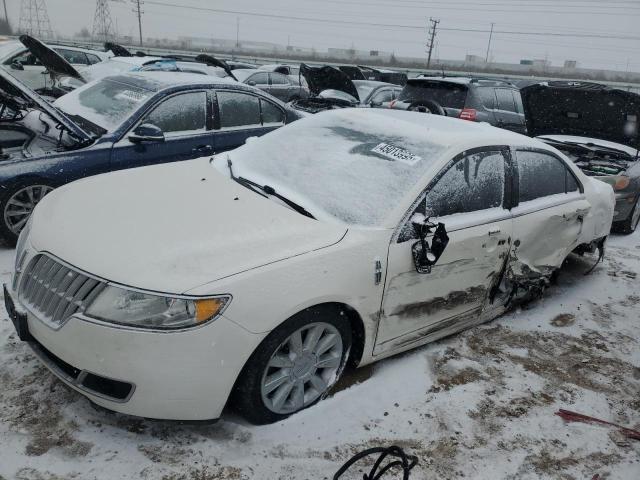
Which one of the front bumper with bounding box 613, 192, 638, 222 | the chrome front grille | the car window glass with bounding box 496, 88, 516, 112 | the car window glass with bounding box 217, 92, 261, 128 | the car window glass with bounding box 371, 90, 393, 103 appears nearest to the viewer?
the chrome front grille

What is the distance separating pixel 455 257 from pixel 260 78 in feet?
42.9

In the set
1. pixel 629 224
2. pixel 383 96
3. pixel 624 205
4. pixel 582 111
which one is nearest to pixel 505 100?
pixel 383 96

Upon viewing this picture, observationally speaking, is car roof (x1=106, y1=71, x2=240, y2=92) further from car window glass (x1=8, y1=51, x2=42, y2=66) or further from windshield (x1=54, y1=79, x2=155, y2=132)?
car window glass (x1=8, y1=51, x2=42, y2=66)

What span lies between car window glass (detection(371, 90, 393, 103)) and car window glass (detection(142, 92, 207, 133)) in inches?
283

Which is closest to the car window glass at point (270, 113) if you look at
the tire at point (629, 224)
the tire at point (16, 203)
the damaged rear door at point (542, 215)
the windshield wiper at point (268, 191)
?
the tire at point (16, 203)

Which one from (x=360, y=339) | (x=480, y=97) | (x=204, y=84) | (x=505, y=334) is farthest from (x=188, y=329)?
(x=480, y=97)

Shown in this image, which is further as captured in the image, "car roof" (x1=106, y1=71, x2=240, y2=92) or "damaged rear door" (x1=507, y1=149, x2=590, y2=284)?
"car roof" (x1=106, y1=71, x2=240, y2=92)

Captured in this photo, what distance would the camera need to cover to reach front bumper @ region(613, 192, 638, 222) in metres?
6.04

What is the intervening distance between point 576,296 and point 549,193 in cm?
128

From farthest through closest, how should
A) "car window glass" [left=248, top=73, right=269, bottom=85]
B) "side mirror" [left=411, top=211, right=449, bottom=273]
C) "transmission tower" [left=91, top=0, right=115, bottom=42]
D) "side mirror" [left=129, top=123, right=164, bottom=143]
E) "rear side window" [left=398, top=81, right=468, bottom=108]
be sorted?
"transmission tower" [left=91, top=0, right=115, bottom=42]
"car window glass" [left=248, top=73, right=269, bottom=85]
"rear side window" [left=398, top=81, right=468, bottom=108]
"side mirror" [left=129, top=123, right=164, bottom=143]
"side mirror" [left=411, top=211, right=449, bottom=273]

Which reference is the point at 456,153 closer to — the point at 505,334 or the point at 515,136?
the point at 515,136

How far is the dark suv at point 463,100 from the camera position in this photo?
8766mm

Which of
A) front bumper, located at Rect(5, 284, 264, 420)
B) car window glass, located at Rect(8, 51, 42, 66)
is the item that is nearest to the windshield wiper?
front bumper, located at Rect(5, 284, 264, 420)

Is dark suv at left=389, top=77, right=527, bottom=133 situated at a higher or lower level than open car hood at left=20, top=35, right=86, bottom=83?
lower
